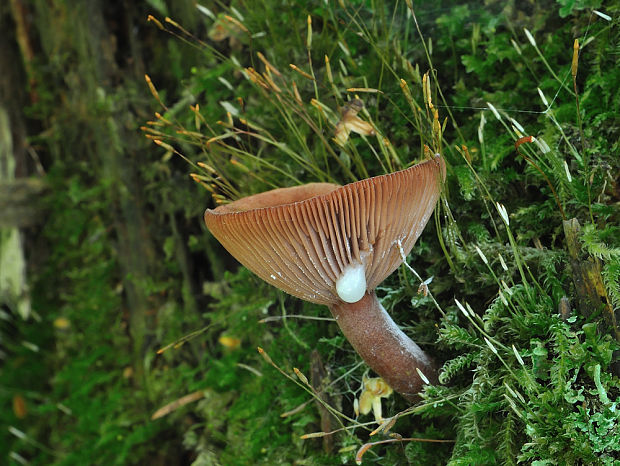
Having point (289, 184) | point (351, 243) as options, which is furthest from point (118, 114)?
point (351, 243)

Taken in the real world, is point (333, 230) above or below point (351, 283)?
above

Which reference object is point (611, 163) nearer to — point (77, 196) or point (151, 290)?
point (151, 290)

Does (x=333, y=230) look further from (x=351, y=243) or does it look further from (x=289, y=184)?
(x=289, y=184)

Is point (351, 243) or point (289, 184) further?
point (289, 184)

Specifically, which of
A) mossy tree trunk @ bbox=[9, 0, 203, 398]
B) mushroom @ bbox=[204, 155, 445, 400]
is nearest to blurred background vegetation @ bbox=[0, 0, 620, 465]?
mossy tree trunk @ bbox=[9, 0, 203, 398]

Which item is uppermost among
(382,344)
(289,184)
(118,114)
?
(118,114)

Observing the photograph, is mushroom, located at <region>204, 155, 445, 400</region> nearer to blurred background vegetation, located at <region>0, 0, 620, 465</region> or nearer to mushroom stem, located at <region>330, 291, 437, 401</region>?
mushroom stem, located at <region>330, 291, 437, 401</region>
